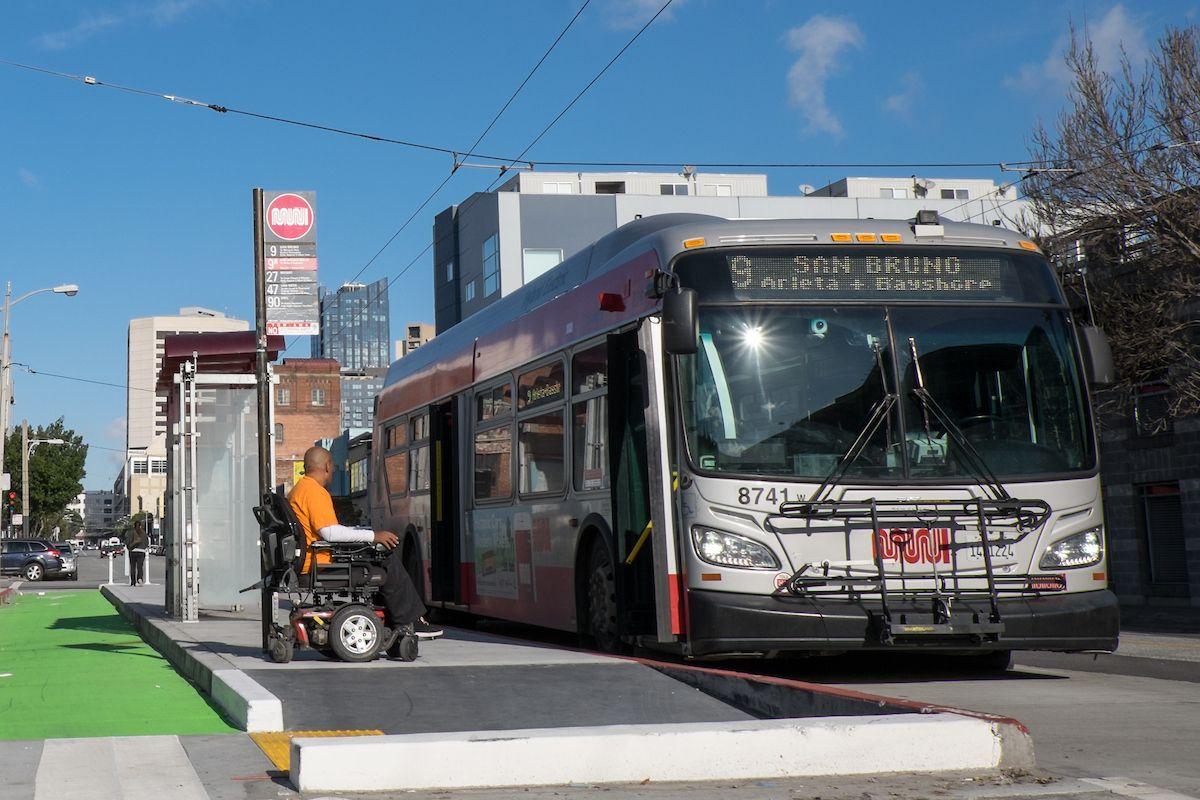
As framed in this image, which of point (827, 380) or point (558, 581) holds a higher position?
point (827, 380)

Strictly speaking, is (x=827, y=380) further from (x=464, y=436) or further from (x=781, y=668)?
(x=464, y=436)

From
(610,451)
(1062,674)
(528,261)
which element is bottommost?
(1062,674)

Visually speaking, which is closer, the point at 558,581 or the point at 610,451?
the point at 610,451

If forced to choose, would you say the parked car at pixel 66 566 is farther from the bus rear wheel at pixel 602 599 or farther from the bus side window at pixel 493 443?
the bus rear wheel at pixel 602 599

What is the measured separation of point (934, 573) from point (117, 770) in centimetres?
550

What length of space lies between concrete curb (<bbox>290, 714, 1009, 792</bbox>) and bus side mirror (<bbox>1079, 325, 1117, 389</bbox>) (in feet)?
15.7

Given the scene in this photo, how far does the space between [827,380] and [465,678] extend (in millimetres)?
3128

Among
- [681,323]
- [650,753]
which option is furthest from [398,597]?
[650,753]

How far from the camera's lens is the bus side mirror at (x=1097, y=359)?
1054 centimetres

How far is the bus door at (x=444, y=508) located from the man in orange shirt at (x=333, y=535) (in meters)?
5.31

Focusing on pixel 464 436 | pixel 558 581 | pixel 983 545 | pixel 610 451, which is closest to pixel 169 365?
pixel 464 436

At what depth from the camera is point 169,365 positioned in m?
18.3

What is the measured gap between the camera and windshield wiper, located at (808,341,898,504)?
9907mm

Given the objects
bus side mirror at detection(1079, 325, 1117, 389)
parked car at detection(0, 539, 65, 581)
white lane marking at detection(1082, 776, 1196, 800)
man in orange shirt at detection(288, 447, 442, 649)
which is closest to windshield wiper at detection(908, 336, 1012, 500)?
bus side mirror at detection(1079, 325, 1117, 389)
